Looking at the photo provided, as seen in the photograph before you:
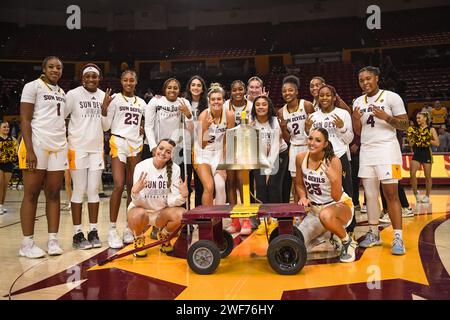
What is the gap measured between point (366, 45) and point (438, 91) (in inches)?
225

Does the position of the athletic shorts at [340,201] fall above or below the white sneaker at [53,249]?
above

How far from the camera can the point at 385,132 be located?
14.2 feet

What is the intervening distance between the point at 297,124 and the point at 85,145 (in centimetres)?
230

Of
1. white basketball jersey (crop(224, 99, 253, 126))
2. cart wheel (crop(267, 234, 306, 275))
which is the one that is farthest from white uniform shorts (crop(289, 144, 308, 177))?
cart wheel (crop(267, 234, 306, 275))

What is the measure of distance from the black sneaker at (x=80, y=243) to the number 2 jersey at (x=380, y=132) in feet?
9.64

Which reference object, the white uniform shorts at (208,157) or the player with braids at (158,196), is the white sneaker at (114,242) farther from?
the white uniform shorts at (208,157)

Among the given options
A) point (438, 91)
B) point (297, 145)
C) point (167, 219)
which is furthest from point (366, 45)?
point (167, 219)

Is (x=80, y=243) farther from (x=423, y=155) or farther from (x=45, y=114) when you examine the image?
(x=423, y=155)

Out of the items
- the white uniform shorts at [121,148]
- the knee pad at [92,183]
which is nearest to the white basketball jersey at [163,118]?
the white uniform shorts at [121,148]

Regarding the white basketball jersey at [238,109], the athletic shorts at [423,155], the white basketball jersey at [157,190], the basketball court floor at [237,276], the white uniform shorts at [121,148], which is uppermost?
the white basketball jersey at [238,109]

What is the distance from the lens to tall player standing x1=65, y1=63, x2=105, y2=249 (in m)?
4.58

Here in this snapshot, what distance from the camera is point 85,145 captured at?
4586 millimetres

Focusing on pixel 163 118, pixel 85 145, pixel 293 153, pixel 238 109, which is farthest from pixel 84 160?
pixel 293 153

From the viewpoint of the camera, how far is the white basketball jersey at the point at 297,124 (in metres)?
4.95
